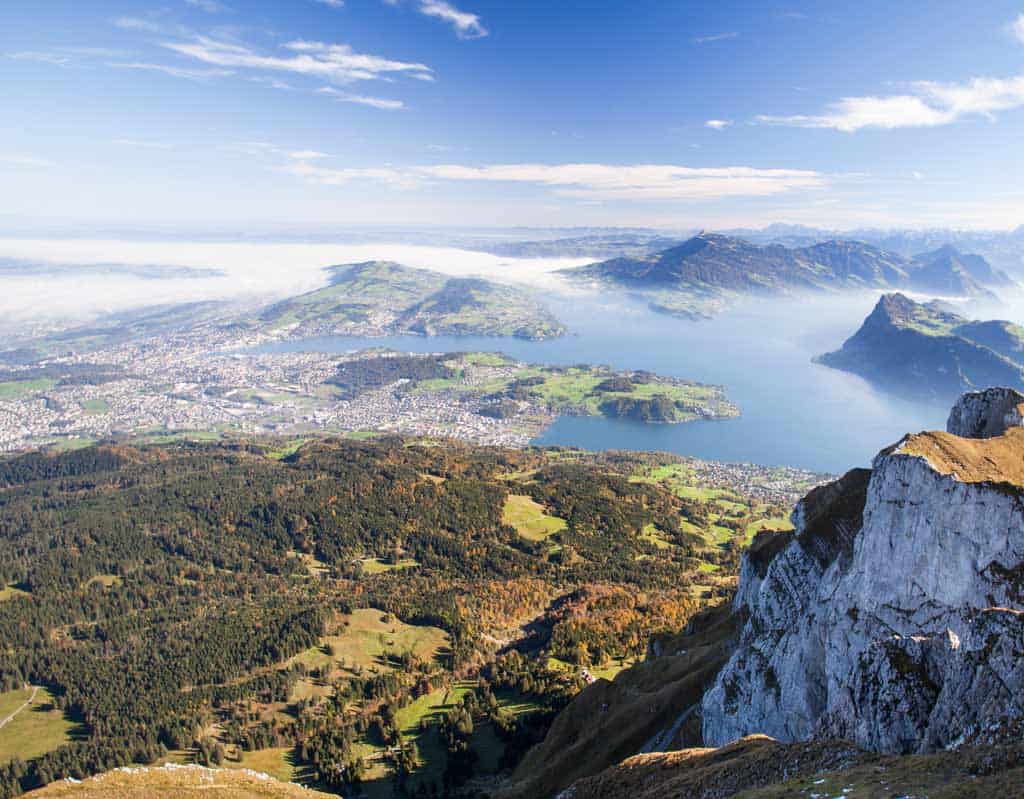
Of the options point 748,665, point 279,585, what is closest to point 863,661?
point 748,665

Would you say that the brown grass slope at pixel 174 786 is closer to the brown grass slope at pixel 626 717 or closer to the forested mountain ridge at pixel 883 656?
the forested mountain ridge at pixel 883 656

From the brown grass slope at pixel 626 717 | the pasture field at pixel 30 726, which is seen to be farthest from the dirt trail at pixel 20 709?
the brown grass slope at pixel 626 717

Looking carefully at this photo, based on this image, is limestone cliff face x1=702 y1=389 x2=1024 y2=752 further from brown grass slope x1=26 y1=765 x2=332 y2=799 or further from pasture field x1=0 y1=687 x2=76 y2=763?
pasture field x1=0 y1=687 x2=76 y2=763

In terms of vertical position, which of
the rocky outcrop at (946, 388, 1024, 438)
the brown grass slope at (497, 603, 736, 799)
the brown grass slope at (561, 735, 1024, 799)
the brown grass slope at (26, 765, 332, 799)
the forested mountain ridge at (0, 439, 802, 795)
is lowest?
the forested mountain ridge at (0, 439, 802, 795)

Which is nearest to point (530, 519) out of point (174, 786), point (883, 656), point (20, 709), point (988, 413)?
point (20, 709)

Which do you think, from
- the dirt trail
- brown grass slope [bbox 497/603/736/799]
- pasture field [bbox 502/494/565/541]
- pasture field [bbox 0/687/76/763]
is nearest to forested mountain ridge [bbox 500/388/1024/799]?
brown grass slope [bbox 497/603/736/799]

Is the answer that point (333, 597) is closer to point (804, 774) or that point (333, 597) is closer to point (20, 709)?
point (20, 709)

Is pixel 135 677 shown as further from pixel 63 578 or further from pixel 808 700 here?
pixel 808 700
